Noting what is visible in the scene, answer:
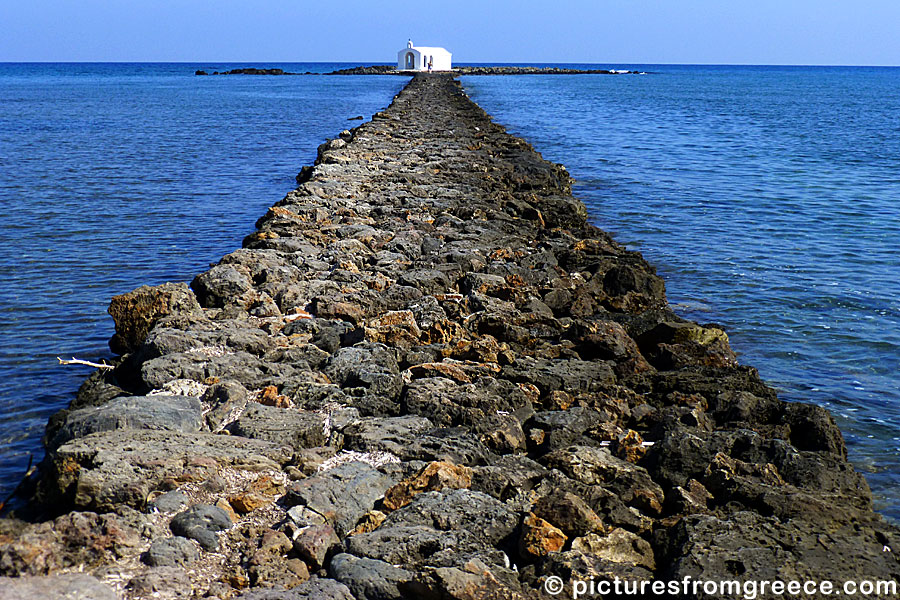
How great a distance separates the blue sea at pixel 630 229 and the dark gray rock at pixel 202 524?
1.75m

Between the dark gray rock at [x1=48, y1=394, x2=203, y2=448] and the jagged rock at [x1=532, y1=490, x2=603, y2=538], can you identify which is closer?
the jagged rock at [x1=532, y1=490, x2=603, y2=538]

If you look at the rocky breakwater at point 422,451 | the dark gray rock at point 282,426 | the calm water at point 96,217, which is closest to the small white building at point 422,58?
the calm water at point 96,217

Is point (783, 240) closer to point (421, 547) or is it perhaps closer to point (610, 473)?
point (610, 473)

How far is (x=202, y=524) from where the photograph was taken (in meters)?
3.97

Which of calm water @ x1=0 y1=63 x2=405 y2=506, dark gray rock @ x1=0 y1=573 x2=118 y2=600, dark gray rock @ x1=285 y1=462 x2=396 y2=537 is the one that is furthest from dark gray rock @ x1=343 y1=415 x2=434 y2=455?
calm water @ x1=0 y1=63 x2=405 y2=506

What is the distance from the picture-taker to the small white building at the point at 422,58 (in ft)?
295

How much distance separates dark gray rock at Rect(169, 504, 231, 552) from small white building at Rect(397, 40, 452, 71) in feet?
295

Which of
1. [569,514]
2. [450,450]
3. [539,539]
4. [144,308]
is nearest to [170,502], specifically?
[450,450]

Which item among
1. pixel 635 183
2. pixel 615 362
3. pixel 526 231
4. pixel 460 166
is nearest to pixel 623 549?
pixel 615 362

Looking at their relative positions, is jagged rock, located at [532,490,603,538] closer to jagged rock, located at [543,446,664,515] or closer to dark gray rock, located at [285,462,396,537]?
jagged rock, located at [543,446,664,515]

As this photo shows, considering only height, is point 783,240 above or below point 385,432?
above

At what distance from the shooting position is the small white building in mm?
90000

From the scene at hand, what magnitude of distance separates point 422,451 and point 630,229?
9.89m

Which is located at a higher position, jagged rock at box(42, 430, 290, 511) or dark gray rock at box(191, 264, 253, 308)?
dark gray rock at box(191, 264, 253, 308)
